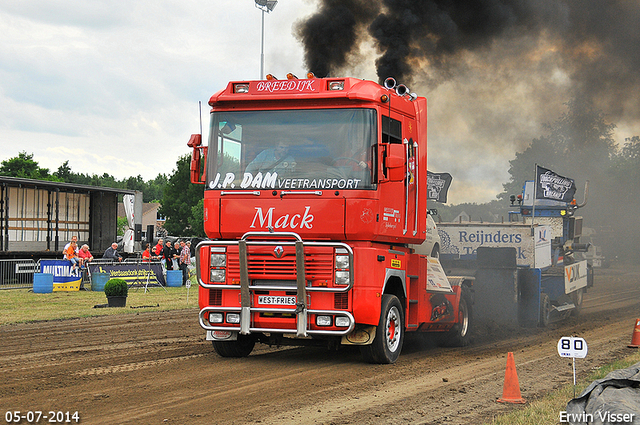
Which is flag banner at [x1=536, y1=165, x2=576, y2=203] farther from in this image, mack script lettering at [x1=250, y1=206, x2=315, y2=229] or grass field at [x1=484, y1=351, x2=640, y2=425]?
mack script lettering at [x1=250, y1=206, x2=315, y2=229]

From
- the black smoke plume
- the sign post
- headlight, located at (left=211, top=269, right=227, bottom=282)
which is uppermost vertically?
the black smoke plume

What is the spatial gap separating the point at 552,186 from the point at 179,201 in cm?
5283

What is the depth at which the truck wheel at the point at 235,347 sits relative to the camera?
32.5ft

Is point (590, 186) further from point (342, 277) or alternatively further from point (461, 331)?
point (342, 277)

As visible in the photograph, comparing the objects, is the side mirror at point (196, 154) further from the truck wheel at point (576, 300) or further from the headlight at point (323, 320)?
the truck wheel at point (576, 300)

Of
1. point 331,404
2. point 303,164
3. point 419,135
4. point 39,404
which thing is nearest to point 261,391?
point 331,404

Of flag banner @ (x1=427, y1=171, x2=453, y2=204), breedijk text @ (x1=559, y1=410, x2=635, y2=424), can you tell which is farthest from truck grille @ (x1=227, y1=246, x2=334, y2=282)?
flag banner @ (x1=427, y1=171, x2=453, y2=204)

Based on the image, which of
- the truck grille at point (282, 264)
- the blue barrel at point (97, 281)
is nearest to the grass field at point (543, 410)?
the truck grille at point (282, 264)

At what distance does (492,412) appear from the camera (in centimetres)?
664

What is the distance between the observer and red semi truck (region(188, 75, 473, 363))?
877cm

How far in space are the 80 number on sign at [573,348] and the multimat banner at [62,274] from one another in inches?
748

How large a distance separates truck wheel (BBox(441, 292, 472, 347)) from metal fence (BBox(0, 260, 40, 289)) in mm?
16971

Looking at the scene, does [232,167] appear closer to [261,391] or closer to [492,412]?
[261,391]

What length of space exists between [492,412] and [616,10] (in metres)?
16.6
